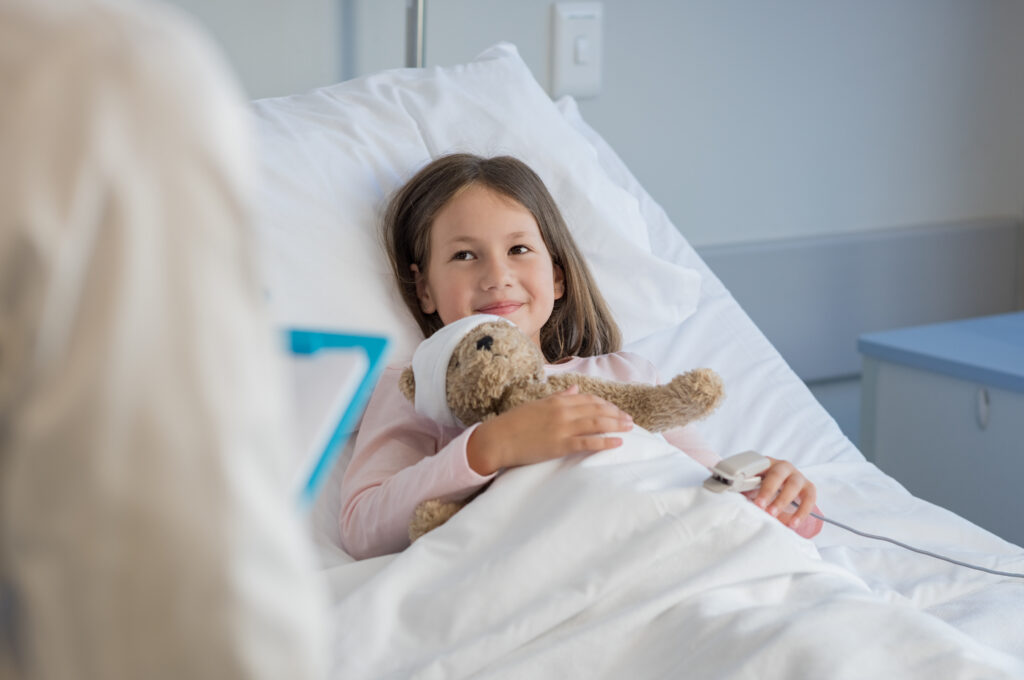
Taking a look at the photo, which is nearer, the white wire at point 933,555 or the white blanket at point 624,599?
the white blanket at point 624,599

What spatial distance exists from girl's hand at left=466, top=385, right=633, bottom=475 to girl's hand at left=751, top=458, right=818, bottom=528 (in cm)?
16

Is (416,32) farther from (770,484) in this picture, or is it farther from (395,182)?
(770,484)

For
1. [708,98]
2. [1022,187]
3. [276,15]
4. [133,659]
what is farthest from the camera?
[1022,187]

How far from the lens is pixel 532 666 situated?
0.74m

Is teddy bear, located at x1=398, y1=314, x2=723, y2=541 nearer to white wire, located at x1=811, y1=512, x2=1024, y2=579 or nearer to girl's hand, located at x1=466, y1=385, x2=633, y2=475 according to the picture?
girl's hand, located at x1=466, y1=385, x2=633, y2=475

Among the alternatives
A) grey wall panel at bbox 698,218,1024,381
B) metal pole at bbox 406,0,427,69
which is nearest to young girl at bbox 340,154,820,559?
metal pole at bbox 406,0,427,69

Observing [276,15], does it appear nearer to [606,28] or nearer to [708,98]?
[606,28]

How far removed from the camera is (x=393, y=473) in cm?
104

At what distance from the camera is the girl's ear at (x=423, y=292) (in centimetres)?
123

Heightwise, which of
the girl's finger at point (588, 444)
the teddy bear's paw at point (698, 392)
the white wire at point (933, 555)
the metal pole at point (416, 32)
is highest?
the metal pole at point (416, 32)

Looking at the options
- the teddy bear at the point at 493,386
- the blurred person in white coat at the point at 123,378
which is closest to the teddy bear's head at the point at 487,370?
the teddy bear at the point at 493,386

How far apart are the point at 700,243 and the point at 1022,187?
86cm

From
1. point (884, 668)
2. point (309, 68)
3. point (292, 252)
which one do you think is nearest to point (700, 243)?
point (309, 68)

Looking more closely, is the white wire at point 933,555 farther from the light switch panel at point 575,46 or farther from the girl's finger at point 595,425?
the light switch panel at point 575,46
